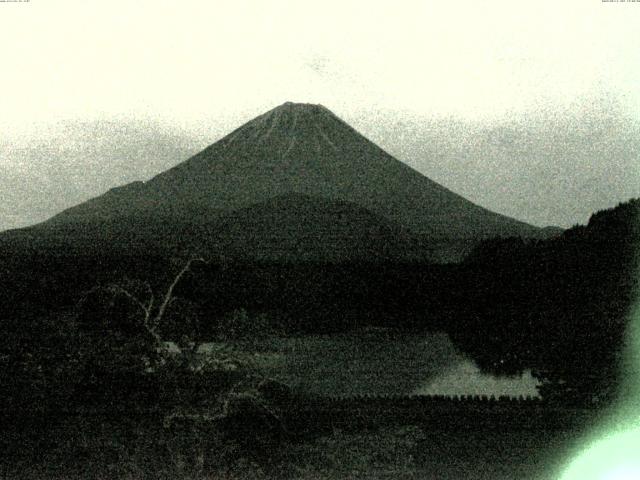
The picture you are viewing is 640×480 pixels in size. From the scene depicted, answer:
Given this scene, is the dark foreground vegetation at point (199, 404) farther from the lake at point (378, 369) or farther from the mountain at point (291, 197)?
the mountain at point (291, 197)

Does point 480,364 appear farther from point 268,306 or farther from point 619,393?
point 619,393

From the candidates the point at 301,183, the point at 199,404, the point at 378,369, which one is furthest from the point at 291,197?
the point at 199,404

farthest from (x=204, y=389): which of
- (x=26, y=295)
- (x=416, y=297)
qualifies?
(x=416, y=297)

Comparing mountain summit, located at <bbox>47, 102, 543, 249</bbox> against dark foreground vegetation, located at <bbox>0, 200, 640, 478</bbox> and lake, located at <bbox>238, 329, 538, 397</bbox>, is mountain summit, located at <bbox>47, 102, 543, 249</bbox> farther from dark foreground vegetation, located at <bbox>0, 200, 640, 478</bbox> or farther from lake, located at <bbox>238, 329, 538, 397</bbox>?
dark foreground vegetation, located at <bbox>0, 200, 640, 478</bbox>

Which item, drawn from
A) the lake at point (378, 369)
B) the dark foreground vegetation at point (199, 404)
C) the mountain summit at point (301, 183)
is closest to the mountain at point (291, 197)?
the mountain summit at point (301, 183)

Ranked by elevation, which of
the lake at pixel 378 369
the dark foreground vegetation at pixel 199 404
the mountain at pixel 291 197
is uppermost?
the mountain at pixel 291 197

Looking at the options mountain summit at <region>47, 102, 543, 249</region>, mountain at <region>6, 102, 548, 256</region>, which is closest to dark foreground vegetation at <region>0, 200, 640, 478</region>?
mountain at <region>6, 102, 548, 256</region>
